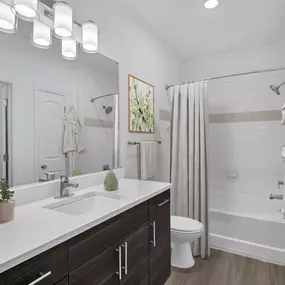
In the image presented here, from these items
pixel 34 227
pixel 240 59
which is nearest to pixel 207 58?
pixel 240 59

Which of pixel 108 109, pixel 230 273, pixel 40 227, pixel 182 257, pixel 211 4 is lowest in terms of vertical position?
pixel 230 273

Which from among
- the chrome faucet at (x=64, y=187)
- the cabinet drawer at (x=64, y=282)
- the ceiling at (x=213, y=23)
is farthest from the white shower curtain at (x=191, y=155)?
the cabinet drawer at (x=64, y=282)

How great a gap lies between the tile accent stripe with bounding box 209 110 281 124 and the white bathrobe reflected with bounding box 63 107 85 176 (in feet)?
7.19

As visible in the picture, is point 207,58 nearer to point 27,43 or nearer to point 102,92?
point 102,92

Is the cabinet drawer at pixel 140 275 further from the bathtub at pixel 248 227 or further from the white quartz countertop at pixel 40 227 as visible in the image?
the bathtub at pixel 248 227

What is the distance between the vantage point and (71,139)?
1.66m

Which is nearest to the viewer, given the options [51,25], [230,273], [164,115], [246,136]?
[51,25]

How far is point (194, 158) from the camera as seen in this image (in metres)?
2.45

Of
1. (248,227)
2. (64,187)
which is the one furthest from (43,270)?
(248,227)

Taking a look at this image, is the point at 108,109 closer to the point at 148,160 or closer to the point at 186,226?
the point at 148,160

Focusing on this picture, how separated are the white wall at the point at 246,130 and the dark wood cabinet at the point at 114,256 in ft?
5.74

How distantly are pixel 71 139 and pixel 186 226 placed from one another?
131 cm

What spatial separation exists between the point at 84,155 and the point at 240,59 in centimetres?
260

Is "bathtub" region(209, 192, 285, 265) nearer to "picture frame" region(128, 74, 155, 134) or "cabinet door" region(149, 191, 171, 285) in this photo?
"cabinet door" region(149, 191, 171, 285)
